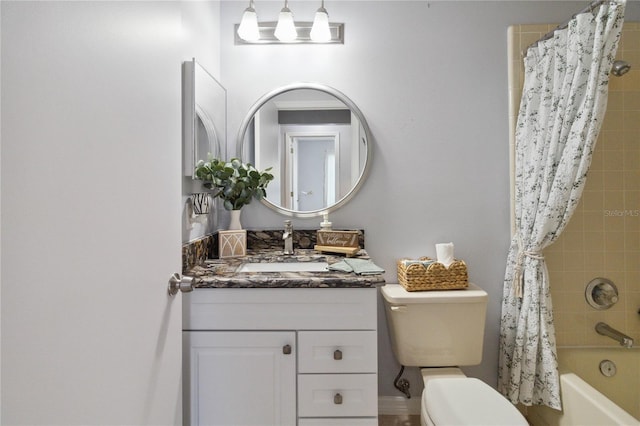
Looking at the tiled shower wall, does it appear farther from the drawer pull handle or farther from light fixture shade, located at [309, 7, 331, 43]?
the drawer pull handle

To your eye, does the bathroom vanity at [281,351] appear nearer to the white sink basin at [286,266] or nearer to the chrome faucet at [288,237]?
the white sink basin at [286,266]

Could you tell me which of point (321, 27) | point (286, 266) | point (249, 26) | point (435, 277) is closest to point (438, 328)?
point (435, 277)

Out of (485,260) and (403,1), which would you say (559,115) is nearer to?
(485,260)

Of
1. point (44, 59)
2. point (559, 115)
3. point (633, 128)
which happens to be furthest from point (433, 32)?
point (44, 59)

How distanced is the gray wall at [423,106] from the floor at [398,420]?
0.12 metres

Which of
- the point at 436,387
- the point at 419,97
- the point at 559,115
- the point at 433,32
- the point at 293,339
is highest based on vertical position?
the point at 433,32

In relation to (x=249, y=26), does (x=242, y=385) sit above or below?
below

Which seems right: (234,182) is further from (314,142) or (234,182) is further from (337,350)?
(337,350)

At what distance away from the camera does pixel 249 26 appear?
1.91 metres

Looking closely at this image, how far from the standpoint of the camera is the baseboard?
206cm

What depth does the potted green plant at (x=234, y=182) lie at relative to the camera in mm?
1767

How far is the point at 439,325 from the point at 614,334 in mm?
938

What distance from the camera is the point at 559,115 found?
1581mm

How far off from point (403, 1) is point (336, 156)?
0.93m
